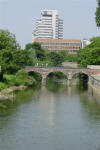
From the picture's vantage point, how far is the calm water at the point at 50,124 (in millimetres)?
36875

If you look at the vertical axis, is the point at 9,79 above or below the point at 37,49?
below

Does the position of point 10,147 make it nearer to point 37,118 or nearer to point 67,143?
point 67,143

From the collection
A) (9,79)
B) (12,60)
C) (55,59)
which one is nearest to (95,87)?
(12,60)

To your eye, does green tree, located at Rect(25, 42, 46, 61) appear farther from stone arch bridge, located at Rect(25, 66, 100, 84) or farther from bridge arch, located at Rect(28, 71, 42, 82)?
stone arch bridge, located at Rect(25, 66, 100, 84)

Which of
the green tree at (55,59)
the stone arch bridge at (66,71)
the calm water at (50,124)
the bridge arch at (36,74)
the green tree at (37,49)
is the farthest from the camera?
the green tree at (55,59)

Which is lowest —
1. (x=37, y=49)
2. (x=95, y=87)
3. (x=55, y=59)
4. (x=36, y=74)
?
(x=95, y=87)

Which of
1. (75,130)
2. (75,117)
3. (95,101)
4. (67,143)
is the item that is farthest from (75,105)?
(67,143)

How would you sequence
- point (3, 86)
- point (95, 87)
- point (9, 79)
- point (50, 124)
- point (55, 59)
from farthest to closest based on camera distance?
1. point (55, 59)
2. point (95, 87)
3. point (9, 79)
4. point (3, 86)
5. point (50, 124)

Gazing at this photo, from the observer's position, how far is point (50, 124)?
45.4 m

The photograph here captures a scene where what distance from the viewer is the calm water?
3688 cm

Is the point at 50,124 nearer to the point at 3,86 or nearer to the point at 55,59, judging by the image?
the point at 3,86

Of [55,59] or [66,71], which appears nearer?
[66,71]

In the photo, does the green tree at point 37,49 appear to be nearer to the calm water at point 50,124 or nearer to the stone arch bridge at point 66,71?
the stone arch bridge at point 66,71

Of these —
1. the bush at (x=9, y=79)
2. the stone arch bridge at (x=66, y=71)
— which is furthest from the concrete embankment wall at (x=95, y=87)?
the bush at (x=9, y=79)
